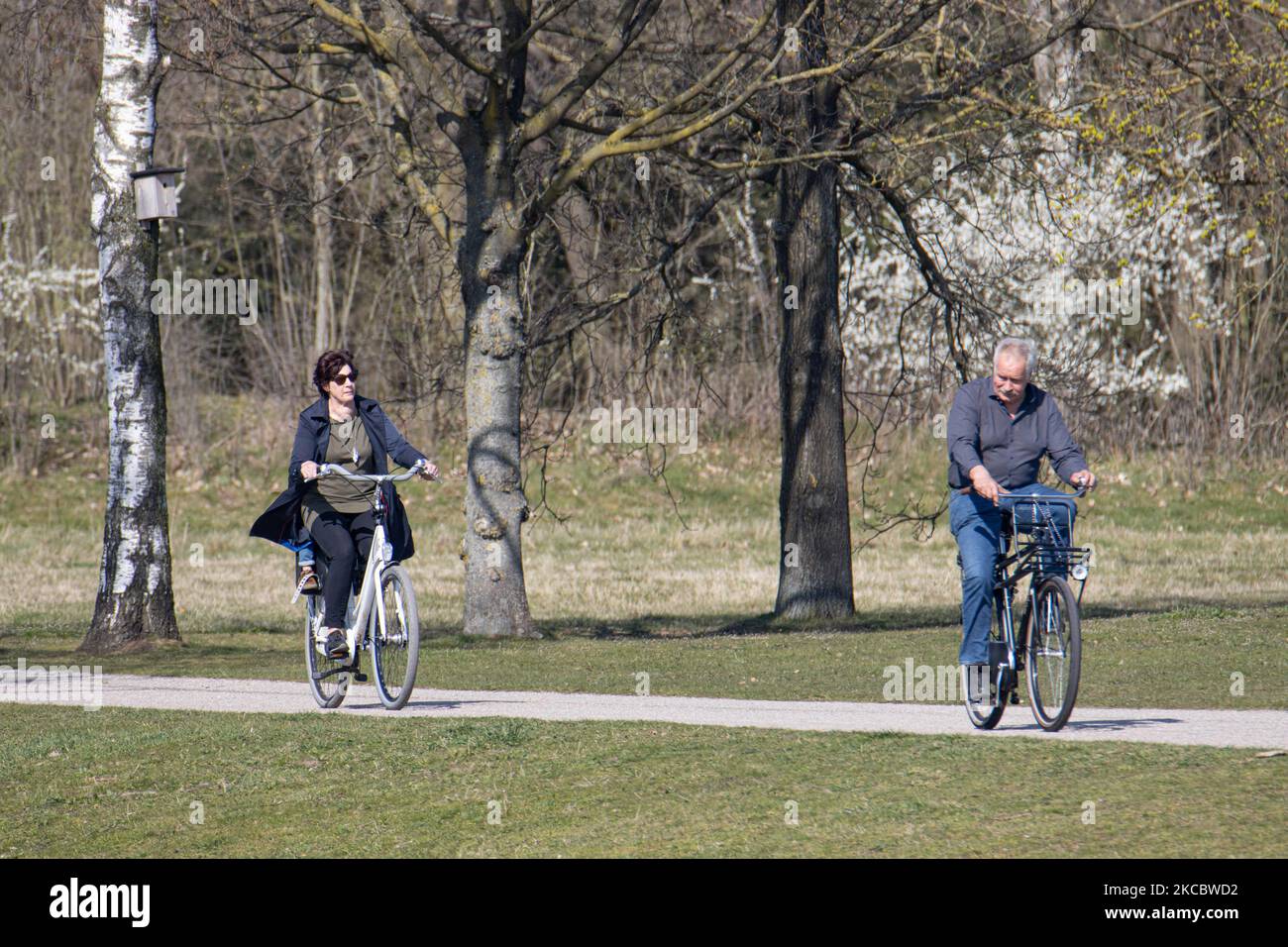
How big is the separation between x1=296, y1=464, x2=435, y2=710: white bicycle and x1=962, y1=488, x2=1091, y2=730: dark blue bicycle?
311 cm

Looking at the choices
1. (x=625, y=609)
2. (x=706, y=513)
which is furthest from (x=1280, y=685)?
(x=706, y=513)

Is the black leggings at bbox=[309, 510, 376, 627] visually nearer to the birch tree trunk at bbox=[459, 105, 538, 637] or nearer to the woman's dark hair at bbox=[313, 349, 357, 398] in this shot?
the woman's dark hair at bbox=[313, 349, 357, 398]

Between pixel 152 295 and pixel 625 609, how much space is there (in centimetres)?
801

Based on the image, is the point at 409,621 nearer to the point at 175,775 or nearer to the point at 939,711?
the point at 175,775

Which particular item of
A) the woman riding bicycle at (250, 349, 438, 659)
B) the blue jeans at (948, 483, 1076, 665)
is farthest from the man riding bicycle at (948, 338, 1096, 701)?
the woman riding bicycle at (250, 349, 438, 659)

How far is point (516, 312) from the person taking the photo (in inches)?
642

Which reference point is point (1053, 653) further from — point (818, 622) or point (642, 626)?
point (642, 626)

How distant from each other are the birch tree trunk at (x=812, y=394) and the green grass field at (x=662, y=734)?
2.08 feet

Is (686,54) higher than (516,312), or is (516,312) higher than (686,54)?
(686,54)

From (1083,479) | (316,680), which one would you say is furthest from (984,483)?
(316,680)

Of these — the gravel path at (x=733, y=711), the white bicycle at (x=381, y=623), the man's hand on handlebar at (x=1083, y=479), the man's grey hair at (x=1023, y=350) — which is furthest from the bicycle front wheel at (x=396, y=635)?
the man's hand on handlebar at (x=1083, y=479)

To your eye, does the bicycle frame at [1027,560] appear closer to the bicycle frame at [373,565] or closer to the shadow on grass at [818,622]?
the bicycle frame at [373,565]

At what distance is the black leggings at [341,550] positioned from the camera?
1022cm
